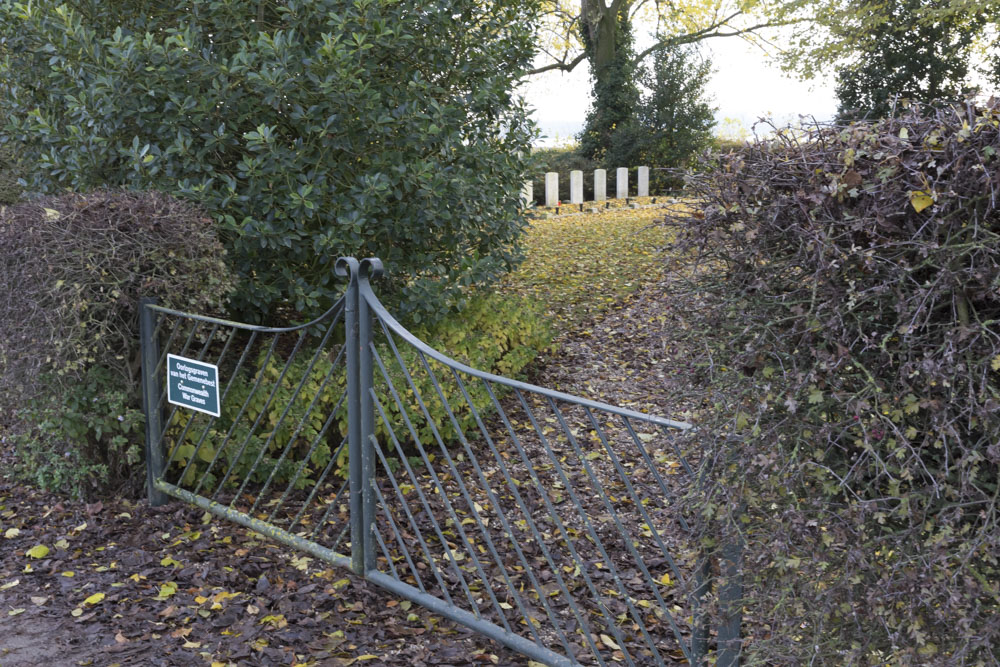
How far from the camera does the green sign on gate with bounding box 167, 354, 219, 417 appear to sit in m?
4.07

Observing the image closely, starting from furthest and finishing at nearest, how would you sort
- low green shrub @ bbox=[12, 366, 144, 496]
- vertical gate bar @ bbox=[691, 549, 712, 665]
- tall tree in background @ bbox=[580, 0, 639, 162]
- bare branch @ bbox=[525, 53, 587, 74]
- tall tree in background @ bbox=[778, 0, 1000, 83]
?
bare branch @ bbox=[525, 53, 587, 74]
tall tree in background @ bbox=[580, 0, 639, 162]
tall tree in background @ bbox=[778, 0, 1000, 83]
low green shrub @ bbox=[12, 366, 144, 496]
vertical gate bar @ bbox=[691, 549, 712, 665]

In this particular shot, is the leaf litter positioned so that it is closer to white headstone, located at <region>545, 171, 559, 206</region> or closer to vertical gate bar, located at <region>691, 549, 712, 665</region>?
vertical gate bar, located at <region>691, 549, 712, 665</region>

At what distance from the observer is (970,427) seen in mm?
1683

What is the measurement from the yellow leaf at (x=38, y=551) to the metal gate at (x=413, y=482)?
576 millimetres

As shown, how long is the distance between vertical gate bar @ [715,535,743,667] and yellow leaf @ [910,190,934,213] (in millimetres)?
A: 885

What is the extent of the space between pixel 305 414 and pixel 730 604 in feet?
8.00

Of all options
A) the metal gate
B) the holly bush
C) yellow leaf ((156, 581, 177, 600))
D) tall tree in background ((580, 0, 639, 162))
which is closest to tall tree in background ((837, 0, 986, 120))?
tall tree in background ((580, 0, 639, 162))

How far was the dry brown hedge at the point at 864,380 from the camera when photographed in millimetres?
1713

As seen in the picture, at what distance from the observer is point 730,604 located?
223 centimetres

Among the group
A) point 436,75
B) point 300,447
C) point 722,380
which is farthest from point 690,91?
point 722,380

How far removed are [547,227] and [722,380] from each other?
11822 mm

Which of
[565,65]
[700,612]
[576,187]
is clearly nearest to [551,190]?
[576,187]

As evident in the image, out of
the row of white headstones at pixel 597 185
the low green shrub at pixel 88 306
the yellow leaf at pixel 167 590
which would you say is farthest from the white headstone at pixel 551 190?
the yellow leaf at pixel 167 590

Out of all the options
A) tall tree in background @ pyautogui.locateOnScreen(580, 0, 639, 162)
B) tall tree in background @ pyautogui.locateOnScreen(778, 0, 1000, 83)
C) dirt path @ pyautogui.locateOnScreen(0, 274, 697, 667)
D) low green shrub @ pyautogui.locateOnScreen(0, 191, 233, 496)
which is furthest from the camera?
tall tree in background @ pyautogui.locateOnScreen(580, 0, 639, 162)
